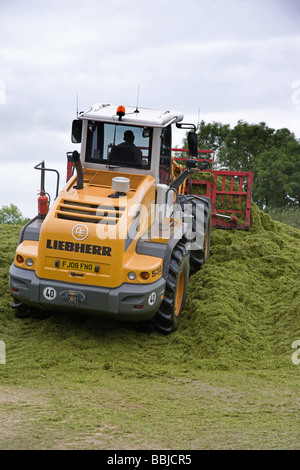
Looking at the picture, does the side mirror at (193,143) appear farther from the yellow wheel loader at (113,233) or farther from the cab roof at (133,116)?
the cab roof at (133,116)

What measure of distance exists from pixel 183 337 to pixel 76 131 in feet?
11.1

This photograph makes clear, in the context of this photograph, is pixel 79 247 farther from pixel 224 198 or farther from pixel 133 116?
pixel 224 198

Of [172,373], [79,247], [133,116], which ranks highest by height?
[133,116]

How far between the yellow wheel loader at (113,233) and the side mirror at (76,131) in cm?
1

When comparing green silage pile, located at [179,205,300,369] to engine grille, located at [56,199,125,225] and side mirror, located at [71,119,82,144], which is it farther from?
side mirror, located at [71,119,82,144]

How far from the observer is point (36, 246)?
9141 millimetres

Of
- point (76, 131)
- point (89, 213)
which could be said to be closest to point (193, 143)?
point (76, 131)

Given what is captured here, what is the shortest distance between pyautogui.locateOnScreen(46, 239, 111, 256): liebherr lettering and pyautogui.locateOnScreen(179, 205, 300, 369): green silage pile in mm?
1851

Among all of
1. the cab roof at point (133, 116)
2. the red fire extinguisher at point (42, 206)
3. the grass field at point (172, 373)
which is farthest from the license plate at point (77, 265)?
the cab roof at point (133, 116)

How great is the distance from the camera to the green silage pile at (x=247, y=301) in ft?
29.8

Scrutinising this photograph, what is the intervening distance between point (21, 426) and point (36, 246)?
3.55 metres

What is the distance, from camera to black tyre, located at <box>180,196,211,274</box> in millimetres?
11648

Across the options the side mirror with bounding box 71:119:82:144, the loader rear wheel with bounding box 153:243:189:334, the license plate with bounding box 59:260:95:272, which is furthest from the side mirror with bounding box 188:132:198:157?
the license plate with bounding box 59:260:95:272

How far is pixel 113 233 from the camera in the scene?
27.9 ft
